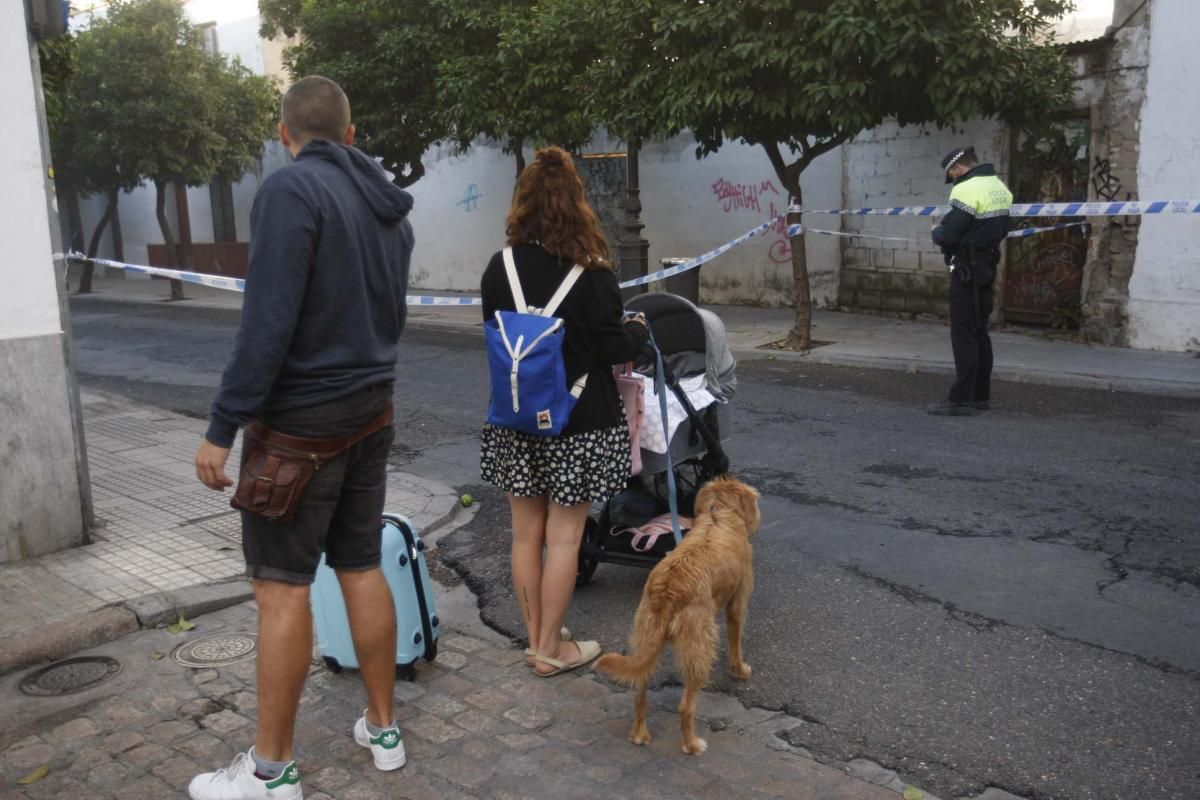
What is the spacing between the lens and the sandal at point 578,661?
4027 millimetres

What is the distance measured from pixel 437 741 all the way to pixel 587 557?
1317 mm

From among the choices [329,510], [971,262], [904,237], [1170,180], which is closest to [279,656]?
[329,510]

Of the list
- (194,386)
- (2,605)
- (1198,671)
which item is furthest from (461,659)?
(194,386)

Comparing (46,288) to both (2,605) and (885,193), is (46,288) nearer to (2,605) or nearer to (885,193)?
(2,605)

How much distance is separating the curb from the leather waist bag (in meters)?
1.83

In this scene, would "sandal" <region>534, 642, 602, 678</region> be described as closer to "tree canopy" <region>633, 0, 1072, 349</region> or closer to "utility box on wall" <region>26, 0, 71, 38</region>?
"utility box on wall" <region>26, 0, 71, 38</region>

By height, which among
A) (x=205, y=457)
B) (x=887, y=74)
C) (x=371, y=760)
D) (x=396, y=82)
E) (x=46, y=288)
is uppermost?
(x=396, y=82)

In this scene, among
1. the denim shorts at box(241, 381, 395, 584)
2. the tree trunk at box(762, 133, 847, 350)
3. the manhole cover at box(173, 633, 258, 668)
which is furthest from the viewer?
the tree trunk at box(762, 133, 847, 350)

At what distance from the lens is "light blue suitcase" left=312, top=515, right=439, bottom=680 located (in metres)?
3.98

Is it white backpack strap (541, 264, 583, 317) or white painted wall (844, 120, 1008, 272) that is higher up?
white painted wall (844, 120, 1008, 272)

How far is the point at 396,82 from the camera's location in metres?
16.5

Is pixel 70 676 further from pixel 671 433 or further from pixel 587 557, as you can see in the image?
pixel 671 433

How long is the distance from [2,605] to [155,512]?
1.51m

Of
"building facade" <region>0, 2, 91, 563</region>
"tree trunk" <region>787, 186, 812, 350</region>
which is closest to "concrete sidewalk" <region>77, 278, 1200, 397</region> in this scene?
"tree trunk" <region>787, 186, 812, 350</region>
